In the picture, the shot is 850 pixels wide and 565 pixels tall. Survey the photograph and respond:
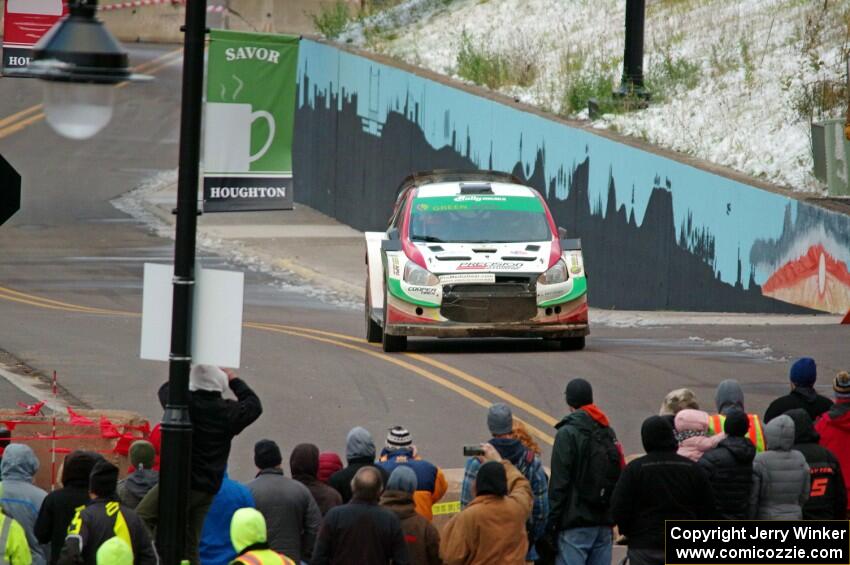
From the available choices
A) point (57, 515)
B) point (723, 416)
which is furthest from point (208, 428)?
point (723, 416)

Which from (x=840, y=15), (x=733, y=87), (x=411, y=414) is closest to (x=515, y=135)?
(x=733, y=87)

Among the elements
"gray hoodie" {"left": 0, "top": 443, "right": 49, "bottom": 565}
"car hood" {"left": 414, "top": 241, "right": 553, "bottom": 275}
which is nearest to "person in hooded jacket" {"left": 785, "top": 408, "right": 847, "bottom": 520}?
"gray hoodie" {"left": 0, "top": 443, "right": 49, "bottom": 565}

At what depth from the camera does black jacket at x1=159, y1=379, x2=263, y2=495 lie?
9.38m

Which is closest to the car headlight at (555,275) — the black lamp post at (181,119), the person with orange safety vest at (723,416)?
the person with orange safety vest at (723,416)

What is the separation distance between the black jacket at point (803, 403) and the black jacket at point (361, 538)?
3.69 m

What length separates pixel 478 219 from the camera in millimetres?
19594

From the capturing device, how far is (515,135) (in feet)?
97.2

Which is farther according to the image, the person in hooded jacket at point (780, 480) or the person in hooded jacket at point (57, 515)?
the person in hooded jacket at point (780, 480)

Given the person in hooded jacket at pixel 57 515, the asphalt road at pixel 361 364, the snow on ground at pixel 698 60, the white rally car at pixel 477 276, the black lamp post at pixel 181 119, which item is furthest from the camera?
the snow on ground at pixel 698 60

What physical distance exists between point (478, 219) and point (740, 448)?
1042 centimetres

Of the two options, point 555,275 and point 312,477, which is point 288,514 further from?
point 555,275

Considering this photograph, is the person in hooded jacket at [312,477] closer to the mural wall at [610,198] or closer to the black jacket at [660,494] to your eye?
the black jacket at [660,494]

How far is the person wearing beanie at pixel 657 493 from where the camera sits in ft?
29.4

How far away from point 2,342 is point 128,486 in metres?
10.0
